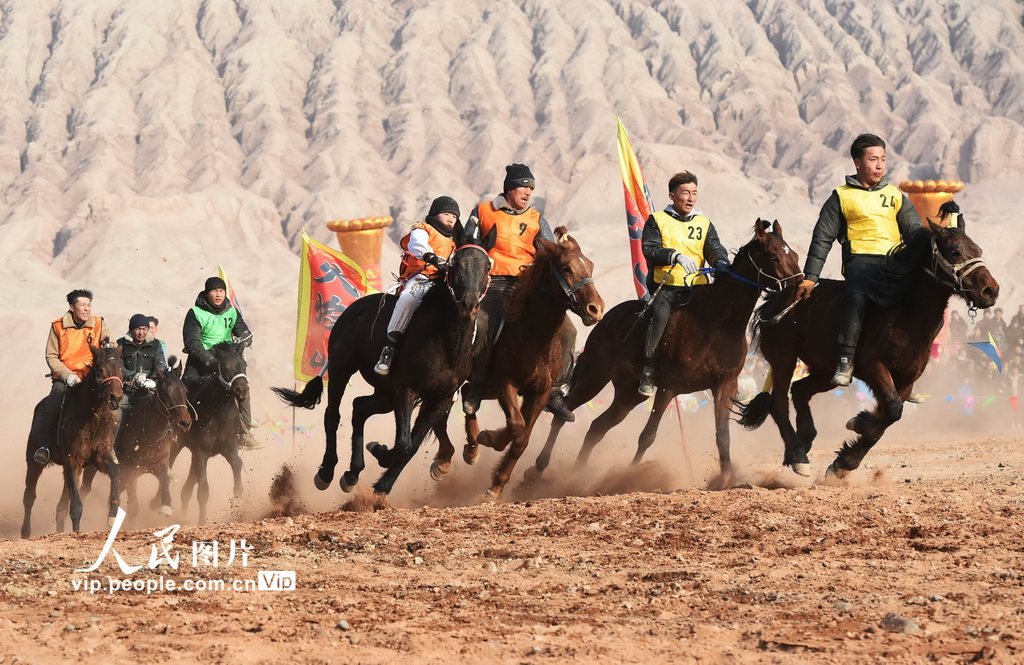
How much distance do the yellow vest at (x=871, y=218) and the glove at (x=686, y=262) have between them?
1.28 meters

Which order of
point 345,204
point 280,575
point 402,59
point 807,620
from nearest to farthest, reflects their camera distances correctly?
point 807,620, point 280,575, point 345,204, point 402,59

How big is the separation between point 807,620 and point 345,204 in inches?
2515

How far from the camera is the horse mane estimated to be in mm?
9352

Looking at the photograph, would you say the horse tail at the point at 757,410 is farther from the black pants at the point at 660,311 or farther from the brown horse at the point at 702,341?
the black pants at the point at 660,311

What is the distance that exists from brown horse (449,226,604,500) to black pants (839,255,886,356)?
2037 mm

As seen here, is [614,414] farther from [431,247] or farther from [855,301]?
[855,301]

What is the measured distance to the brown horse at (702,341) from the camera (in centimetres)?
991

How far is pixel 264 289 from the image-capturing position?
59438 mm

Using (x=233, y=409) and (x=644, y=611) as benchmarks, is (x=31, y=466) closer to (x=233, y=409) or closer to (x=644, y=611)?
(x=233, y=409)

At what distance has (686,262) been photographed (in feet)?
33.7

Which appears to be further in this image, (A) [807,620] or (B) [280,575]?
(B) [280,575]

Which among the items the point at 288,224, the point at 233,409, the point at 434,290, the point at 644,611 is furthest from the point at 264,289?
the point at 644,611

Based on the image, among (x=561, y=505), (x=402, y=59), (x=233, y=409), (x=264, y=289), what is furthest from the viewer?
(x=402, y=59)

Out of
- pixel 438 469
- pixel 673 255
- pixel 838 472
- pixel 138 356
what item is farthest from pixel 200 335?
pixel 838 472
